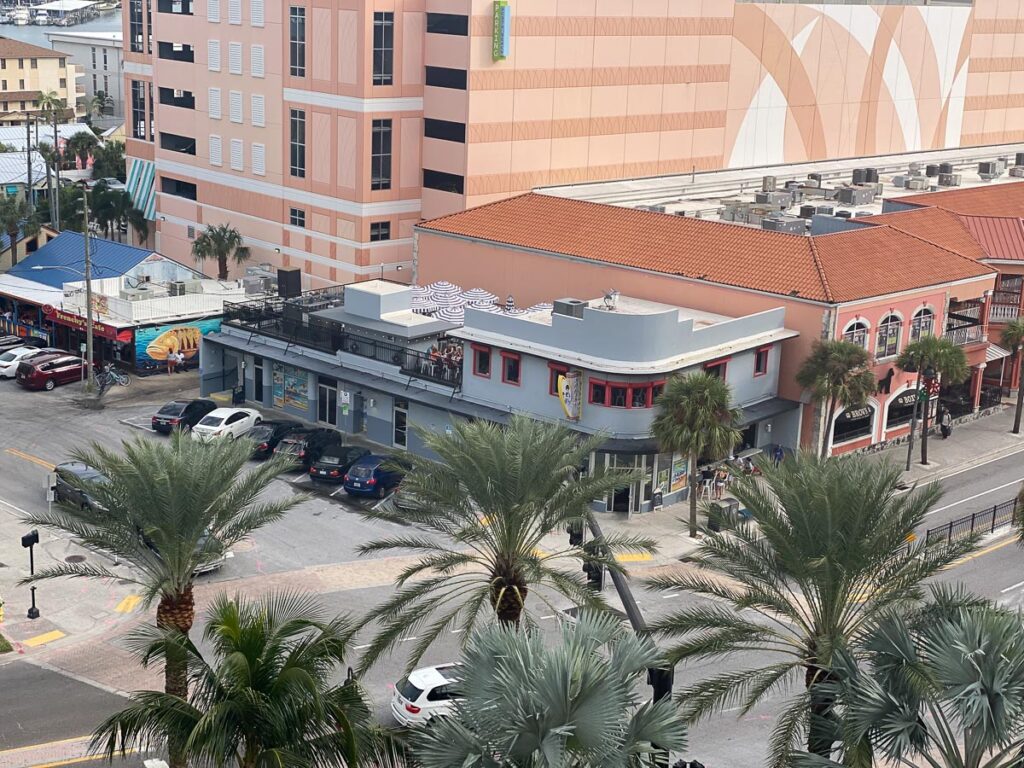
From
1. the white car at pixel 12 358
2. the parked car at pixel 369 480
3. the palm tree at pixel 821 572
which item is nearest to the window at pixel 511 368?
the parked car at pixel 369 480

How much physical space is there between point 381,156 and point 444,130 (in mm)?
3506

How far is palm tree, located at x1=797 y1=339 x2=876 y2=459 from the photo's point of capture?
54188 mm

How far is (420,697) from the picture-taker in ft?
116

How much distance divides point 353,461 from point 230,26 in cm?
3566

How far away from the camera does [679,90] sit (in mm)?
83812

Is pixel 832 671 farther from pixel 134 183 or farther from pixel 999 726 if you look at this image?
pixel 134 183

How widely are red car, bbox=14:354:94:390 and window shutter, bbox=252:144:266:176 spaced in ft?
58.5

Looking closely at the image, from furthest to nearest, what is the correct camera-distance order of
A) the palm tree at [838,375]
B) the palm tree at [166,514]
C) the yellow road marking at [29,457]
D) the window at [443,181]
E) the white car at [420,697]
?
the window at [443,181] → the yellow road marking at [29,457] → the palm tree at [838,375] → the white car at [420,697] → the palm tree at [166,514]

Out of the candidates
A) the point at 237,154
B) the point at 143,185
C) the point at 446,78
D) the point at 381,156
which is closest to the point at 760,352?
the point at 446,78

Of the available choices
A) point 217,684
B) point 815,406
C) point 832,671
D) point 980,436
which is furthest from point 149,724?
point 980,436

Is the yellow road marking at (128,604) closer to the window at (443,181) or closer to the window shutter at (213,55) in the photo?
the window at (443,181)

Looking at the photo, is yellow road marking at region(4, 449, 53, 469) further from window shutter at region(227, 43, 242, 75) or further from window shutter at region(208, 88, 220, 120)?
window shutter at region(208, 88, 220, 120)

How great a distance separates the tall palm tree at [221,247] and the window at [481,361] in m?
29.4

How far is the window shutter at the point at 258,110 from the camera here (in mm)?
79000
